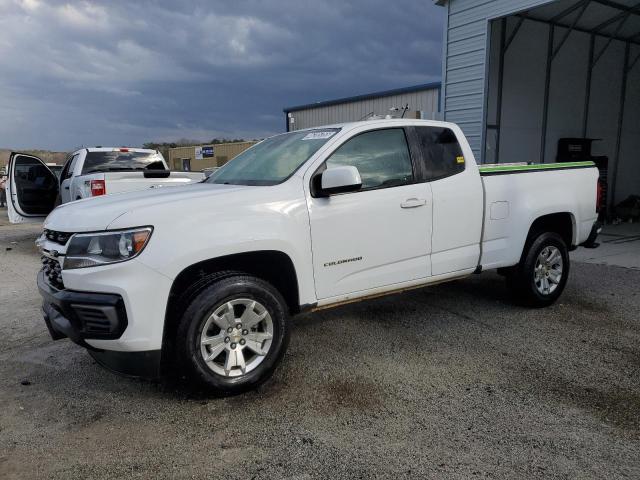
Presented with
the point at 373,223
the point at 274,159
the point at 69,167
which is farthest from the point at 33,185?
the point at 373,223

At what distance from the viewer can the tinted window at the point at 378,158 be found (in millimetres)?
3863

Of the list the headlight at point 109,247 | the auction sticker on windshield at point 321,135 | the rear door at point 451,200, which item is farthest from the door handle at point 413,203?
the headlight at point 109,247

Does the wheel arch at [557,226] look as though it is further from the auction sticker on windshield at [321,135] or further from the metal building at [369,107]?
the metal building at [369,107]

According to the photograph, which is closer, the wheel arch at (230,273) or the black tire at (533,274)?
the wheel arch at (230,273)

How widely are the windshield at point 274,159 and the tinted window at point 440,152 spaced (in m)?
0.86

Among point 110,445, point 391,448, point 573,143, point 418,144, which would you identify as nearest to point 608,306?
point 418,144

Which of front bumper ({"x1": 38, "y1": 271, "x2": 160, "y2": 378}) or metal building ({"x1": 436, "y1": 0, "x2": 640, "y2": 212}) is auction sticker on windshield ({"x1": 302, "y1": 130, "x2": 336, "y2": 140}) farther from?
metal building ({"x1": 436, "y1": 0, "x2": 640, "y2": 212})

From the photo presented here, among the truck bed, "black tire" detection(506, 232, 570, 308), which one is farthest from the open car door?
"black tire" detection(506, 232, 570, 308)

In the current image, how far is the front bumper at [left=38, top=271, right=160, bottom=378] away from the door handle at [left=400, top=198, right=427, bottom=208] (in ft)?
7.16

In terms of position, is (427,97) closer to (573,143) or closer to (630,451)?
(573,143)

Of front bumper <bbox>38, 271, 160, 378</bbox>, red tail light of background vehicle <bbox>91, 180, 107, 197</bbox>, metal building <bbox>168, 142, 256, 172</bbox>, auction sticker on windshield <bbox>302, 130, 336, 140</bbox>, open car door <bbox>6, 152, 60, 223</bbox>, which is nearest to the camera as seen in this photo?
front bumper <bbox>38, 271, 160, 378</bbox>

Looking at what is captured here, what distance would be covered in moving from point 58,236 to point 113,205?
1.40ft

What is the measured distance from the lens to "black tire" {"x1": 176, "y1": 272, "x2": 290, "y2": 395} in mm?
3049

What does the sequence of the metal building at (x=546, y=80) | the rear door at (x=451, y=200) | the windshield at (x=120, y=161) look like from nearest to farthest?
the rear door at (x=451, y=200) < the windshield at (x=120, y=161) < the metal building at (x=546, y=80)
